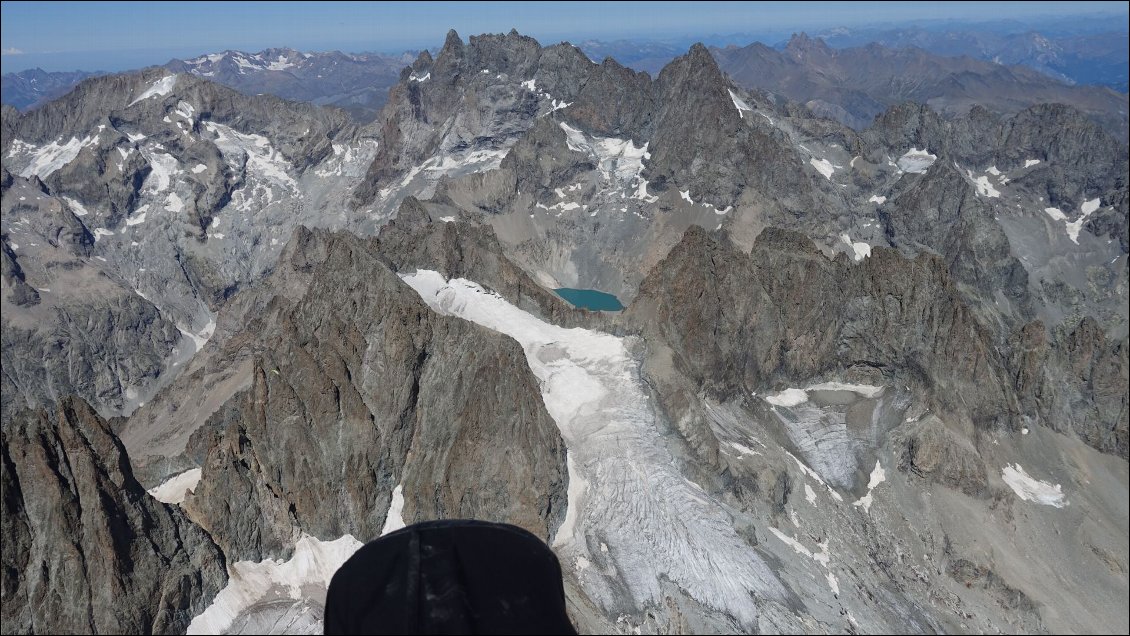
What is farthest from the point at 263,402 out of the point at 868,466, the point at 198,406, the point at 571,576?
the point at 868,466

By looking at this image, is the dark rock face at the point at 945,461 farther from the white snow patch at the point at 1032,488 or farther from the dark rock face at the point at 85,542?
the dark rock face at the point at 85,542

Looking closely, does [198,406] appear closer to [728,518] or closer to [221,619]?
[221,619]

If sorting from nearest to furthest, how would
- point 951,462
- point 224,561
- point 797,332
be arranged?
point 224,561, point 951,462, point 797,332

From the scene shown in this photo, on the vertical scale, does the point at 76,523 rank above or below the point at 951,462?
above

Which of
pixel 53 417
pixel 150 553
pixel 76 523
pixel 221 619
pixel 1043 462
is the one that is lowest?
pixel 1043 462

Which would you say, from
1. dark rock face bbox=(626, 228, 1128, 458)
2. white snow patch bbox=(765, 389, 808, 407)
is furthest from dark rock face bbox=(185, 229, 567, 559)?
white snow patch bbox=(765, 389, 808, 407)

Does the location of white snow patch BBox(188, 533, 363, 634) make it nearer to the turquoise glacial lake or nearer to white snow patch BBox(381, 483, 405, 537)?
white snow patch BBox(381, 483, 405, 537)

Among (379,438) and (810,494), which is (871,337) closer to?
(810,494)
